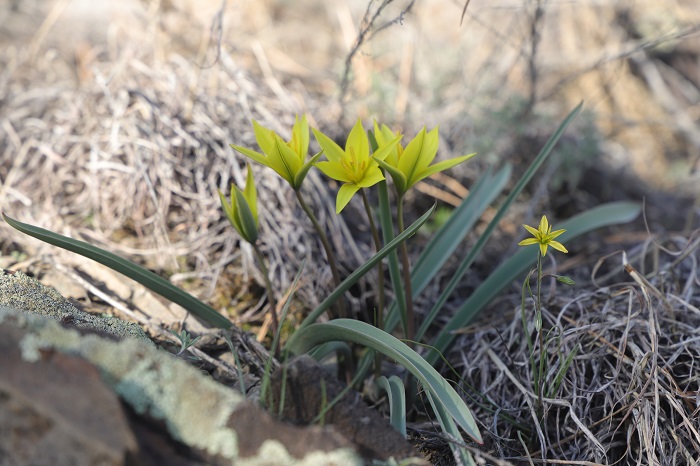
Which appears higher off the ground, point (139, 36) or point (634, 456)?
point (139, 36)

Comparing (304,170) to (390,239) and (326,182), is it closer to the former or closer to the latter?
(390,239)

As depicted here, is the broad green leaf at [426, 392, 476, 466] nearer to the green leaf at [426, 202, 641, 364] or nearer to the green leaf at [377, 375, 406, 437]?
the green leaf at [377, 375, 406, 437]

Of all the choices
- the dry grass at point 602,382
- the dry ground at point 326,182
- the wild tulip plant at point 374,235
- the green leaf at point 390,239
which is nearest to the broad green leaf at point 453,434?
the wild tulip plant at point 374,235

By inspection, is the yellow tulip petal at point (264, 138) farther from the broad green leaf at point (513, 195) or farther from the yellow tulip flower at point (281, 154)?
the broad green leaf at point (513, 195)

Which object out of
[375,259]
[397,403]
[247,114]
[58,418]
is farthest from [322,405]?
[247,114]

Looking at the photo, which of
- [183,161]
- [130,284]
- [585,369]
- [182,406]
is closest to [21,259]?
[130,284]

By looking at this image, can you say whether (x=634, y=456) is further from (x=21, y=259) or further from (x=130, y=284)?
(x=21, y=259)
